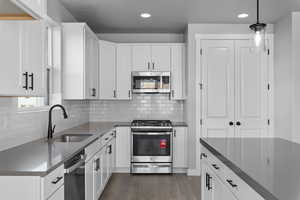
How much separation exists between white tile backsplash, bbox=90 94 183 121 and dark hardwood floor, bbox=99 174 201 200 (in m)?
1.25

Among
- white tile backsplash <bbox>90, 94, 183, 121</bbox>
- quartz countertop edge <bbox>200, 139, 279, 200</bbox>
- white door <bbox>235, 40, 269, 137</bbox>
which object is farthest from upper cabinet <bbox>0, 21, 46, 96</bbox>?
white door <bbox>235, 40, 269, 137</bbox>

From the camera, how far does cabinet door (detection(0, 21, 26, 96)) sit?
1979 mm

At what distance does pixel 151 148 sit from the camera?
16.4ft

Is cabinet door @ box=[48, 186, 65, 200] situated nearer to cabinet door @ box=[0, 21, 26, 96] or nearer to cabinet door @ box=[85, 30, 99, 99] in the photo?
cabinet door @ box=[0, 21, 26, 96]

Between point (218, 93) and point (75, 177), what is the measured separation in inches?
128

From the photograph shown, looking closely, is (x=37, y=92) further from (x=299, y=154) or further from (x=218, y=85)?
(x=218, y=85)

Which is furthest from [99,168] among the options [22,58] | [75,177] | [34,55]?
[22,58]

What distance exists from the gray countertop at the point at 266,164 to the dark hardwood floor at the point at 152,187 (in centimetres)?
163

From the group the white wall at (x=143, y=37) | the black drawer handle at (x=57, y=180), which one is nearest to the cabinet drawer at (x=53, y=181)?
the black drawer handle at (x=57, y=180)

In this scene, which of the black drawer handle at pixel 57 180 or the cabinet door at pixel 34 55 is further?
the cabinet door at pixel 34 55

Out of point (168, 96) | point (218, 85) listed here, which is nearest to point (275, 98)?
point (218, 85)

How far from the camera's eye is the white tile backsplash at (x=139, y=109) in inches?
226

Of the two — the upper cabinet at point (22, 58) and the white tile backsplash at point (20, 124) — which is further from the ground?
the upper cabinet at point (22, 58)

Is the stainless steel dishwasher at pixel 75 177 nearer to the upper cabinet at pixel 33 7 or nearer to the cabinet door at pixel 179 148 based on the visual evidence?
the upper cabinet at pixel 33 7
